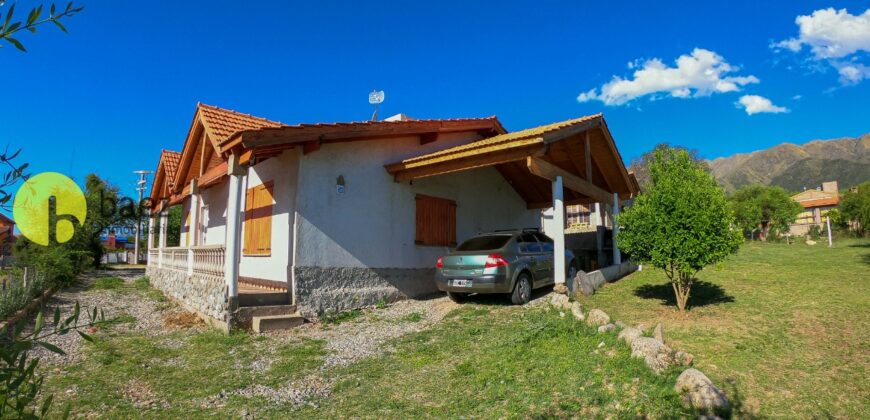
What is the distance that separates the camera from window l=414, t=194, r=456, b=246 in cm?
1180

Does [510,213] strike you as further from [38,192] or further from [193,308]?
[38,192]

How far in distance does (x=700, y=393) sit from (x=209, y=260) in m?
9.02

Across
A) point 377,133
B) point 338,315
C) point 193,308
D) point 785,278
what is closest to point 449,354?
point 338,315

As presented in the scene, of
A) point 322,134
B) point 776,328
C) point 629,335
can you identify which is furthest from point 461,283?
point 776,328

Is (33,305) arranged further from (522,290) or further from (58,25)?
(58,25)

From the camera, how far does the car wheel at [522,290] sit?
9.23m

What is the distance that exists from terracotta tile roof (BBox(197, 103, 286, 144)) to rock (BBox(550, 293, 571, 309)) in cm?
684

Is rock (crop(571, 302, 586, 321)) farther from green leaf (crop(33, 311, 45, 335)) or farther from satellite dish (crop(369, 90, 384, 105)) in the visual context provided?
satellite dish (crop(369, 90, 384, 105))

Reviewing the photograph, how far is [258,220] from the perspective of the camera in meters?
11.1

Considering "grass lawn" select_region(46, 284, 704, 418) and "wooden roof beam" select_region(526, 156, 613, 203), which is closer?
"grass lawn" select_region(46, 284, 704, 418)

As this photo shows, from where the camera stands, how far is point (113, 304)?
12.1m

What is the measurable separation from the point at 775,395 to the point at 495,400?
2783 millimetres

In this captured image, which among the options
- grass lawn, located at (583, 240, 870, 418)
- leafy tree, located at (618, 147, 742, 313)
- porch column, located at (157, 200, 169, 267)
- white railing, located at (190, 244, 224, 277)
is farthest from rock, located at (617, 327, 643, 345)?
porch column, located at (157, 200, 169, 267)

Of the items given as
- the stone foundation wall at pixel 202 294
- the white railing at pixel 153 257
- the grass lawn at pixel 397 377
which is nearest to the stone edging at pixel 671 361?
the grass lawn at pixel 397 377
